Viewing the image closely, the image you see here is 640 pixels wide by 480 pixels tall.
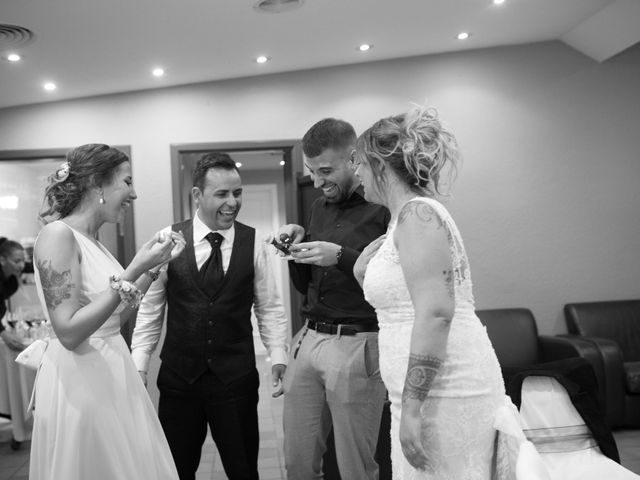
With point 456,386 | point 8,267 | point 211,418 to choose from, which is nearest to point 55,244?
point 211,418

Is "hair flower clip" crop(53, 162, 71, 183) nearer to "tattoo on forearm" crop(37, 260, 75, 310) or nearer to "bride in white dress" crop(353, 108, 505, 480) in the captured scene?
"tattoo on forearm" crop(37, 260, 75, 310)

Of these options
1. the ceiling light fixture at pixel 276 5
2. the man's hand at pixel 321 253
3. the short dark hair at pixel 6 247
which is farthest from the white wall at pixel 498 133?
the man's hand at pixel 321 253

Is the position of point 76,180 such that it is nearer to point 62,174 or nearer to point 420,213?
point 62,174

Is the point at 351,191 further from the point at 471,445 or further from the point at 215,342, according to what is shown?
the point at 471,445

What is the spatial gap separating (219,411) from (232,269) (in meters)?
0.51

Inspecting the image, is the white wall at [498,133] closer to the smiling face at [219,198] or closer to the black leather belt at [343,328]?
the smiling face at [219,198]

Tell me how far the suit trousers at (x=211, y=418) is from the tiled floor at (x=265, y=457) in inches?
59.0

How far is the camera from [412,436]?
1444 mm

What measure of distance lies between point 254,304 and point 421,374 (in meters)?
1.18

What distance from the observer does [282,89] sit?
491 cm

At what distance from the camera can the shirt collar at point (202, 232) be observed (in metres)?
2.36

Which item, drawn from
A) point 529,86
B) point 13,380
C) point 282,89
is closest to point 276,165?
point 282,89

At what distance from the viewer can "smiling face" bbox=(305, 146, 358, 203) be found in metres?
2.31

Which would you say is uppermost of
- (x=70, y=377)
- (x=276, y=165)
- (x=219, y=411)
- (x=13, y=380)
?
(x=276, y=165)
